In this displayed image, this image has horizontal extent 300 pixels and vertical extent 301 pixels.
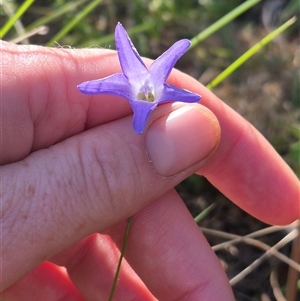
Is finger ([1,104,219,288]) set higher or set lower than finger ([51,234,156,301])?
higher

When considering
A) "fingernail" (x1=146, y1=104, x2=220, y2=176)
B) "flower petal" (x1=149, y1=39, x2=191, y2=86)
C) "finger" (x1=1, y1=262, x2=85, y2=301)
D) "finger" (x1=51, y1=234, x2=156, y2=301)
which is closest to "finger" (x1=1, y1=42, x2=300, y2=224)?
"flower petal" (x1=149, y1=39, x2=191, y2=86)

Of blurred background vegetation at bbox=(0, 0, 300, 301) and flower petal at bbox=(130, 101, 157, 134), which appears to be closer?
flower petal at bbox=(130, 101, 157, 134)

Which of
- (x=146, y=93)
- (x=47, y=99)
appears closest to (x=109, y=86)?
(x=146, y=93)

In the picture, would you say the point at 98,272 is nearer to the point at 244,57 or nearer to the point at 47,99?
the point at 47,99

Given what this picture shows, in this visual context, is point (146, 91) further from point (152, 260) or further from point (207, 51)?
point (207, 51)

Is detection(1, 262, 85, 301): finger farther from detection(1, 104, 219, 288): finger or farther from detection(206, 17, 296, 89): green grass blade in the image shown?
detection(206, 17, 296, 89): green grass blade

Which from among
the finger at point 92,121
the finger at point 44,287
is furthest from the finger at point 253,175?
the finger at point 44,287
